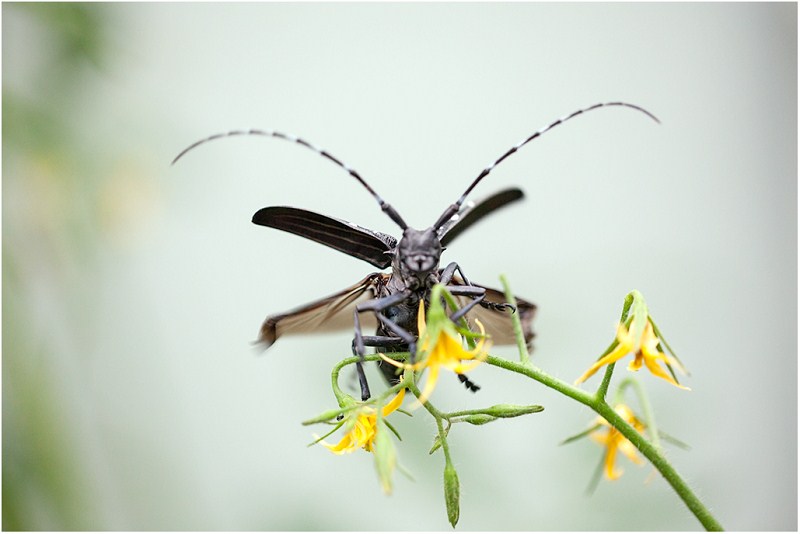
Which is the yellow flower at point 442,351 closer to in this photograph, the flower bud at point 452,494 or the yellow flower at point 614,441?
the flower bud at point 452,494

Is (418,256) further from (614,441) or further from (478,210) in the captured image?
(614,441)

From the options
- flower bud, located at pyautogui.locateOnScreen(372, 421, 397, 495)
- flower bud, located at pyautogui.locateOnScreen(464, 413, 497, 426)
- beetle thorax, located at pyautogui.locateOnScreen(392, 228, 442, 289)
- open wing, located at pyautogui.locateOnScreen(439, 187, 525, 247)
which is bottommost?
flower bud, located at pyautogui.locateOnScreen(372, 421, 397, 495)

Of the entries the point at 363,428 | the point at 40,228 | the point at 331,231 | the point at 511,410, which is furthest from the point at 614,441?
the point at 40,228

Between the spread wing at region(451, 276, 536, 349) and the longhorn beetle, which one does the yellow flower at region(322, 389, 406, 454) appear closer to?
the longhorn beetle

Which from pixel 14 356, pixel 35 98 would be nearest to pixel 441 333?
pixel 14 356

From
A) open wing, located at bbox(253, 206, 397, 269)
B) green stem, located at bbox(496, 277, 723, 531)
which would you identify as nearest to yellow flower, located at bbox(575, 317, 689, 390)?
green stem, located at bbox(496, 277, 723, 531)

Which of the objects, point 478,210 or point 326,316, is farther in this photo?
point 326,316
